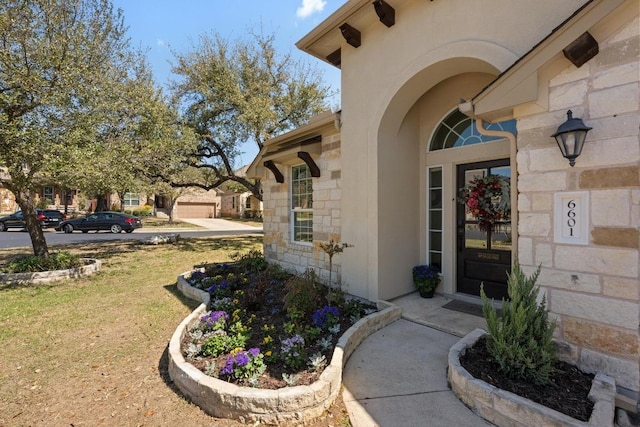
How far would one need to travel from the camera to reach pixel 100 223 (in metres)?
20.1

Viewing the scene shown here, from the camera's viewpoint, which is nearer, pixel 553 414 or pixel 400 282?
pixel 553 414

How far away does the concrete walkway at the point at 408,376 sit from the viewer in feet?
8.83

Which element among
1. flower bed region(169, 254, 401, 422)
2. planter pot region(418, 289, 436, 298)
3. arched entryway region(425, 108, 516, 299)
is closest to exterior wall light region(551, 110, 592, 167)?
arched entryway region(425, 108, 516, 299)

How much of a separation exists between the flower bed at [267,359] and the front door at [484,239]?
64.1 inches

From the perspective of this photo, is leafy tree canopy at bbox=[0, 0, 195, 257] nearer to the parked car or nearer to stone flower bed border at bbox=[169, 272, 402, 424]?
stone flower bed border at bbox=[169, 272, 402, 424]

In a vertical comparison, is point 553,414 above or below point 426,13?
below

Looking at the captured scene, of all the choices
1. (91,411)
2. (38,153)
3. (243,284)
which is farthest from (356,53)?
(38,153)

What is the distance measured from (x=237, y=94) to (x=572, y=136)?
1127 centimetres

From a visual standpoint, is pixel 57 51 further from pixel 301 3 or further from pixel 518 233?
pixel 518 233

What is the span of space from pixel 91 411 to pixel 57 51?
23.9 feet

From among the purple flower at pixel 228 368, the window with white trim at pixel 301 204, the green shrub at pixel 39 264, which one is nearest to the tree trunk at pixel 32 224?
the green shrub at pixel 39 264

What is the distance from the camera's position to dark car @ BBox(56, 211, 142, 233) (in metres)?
19.8

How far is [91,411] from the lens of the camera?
114 inches

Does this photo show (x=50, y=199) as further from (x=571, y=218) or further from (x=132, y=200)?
(x=571, y=218)
